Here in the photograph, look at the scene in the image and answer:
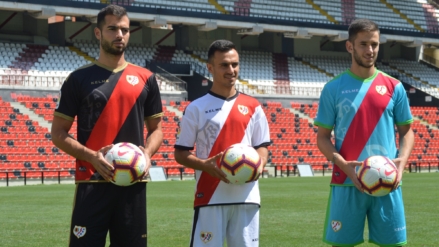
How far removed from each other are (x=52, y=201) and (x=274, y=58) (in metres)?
31.1

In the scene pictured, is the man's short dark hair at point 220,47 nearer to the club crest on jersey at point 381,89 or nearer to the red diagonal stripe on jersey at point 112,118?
the red diagonal stripe on jersey at point 112,118

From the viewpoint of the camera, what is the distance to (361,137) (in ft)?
20.2

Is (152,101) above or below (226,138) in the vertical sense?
above

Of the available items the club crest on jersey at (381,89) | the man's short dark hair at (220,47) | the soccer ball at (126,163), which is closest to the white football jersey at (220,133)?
the man's short dark hair at (220,47)

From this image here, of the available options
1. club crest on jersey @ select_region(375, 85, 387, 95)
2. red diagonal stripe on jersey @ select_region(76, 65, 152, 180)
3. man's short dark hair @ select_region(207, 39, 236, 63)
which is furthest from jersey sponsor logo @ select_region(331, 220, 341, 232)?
red diagonal stripe on jersey @ select_region(76, 65, 152, 180)

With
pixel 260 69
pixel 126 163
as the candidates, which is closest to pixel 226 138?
pixel 126 163

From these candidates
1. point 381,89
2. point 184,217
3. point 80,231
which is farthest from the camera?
point 184,217

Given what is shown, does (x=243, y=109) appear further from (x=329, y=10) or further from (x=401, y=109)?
(x=329, y=10)

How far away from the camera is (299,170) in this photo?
34.1m

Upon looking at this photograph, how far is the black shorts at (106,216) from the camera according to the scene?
5719 mm

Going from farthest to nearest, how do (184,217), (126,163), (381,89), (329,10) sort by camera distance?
(329,10) → (184,217) → (381,89) → (126,163)

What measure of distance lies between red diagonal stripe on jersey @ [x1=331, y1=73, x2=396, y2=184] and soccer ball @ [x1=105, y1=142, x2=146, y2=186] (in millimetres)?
1623

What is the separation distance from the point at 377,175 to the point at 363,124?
0.52 m

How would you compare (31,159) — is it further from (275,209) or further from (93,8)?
(275,209)
